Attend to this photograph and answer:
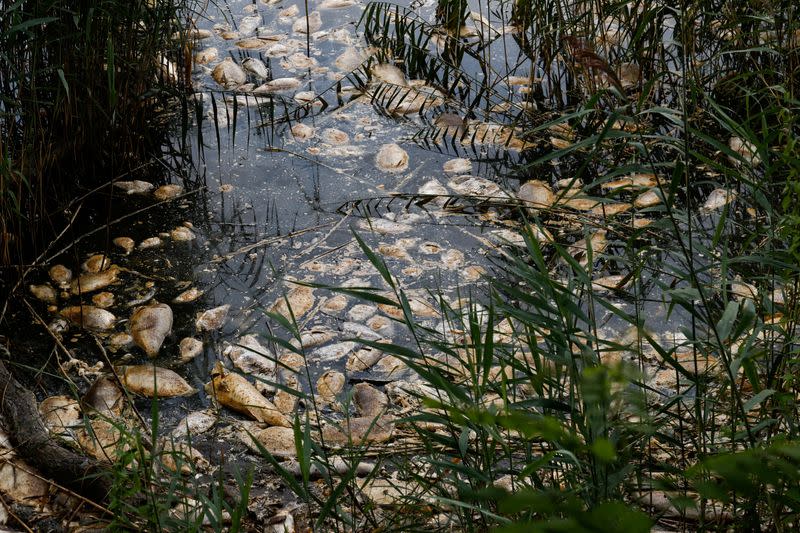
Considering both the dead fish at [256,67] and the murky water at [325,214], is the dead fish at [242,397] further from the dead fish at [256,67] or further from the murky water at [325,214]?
the dead fish at [256,67]

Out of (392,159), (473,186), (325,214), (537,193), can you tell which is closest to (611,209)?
(537,193)

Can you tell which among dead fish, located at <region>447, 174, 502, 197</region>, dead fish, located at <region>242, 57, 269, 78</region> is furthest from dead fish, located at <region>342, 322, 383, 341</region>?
dead fish, located at <region>242, 57, 269, 78</region>

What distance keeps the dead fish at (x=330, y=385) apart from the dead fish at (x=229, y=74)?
1.37m

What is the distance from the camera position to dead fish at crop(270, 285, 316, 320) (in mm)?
1958

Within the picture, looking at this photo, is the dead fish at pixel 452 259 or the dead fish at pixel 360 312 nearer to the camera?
the dead fish at pixel 360 312

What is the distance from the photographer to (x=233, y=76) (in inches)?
113

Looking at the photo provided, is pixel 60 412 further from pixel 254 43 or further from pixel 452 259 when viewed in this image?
pixel 254 43

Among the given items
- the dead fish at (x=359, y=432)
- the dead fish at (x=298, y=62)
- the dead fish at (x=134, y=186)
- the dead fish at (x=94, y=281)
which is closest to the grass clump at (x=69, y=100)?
the dead fish at (x=134, y=186)

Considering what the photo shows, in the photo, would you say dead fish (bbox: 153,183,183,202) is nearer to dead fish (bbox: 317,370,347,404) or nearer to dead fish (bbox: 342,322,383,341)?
dead fish (bbox: 342,322,383,341)

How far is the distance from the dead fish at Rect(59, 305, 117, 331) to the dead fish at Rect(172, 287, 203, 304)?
0.48 feet

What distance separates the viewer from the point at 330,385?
5.73ft

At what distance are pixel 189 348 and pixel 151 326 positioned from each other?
10 cm

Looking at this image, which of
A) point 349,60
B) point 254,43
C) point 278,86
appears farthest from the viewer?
point 254,43

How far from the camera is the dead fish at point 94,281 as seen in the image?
2027mm
